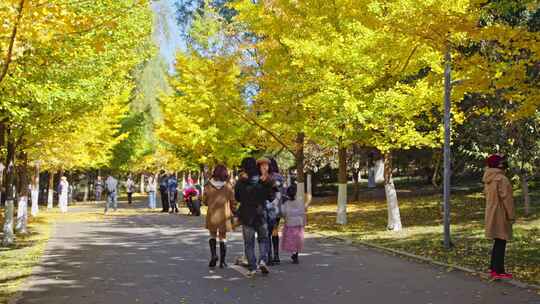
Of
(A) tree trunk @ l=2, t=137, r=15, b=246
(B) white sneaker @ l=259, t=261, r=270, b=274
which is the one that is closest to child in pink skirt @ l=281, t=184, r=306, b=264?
(B) white sneaker @ l=259, t=261, r=270, b=274

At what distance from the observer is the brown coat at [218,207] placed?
11.9m

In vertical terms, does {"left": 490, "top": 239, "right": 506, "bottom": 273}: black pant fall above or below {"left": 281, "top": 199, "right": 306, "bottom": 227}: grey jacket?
below

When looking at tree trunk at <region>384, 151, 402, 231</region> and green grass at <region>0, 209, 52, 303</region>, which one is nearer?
green grass at <region>0, 209, 52, 303</region>

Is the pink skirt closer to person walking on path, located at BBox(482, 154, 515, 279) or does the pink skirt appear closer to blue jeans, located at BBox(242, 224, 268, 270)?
blue jeans, located at BBox(242, 224, 268, 270)

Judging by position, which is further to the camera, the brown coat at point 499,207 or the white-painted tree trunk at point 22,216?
the white-painted tree trunk at point 22,216

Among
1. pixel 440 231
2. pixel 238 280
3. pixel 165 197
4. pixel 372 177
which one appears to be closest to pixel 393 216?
pixel 440 231

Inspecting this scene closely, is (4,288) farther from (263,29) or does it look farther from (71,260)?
(263,29)

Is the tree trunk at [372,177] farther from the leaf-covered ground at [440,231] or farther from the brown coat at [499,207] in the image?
the brown coat at [499,207]

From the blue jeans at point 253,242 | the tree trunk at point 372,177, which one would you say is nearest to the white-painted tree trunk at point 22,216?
the blue jeans at point 253,242

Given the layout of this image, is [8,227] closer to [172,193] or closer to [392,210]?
[392,210]

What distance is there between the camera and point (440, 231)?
17.9 m

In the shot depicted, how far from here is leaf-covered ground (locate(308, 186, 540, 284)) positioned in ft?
41.0

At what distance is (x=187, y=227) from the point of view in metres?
21.9

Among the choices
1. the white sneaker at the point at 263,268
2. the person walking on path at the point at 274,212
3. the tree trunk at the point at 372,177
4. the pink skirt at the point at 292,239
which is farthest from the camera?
the tree trunk at the point at 372,177
